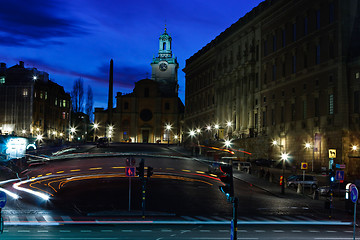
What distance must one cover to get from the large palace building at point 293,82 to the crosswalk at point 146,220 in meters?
27.2

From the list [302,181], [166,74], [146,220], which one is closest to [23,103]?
[166,74]

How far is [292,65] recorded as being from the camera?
70.2 m

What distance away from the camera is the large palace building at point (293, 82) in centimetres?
5644

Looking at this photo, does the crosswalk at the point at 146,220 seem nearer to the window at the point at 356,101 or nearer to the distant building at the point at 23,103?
the window at the point at 356,101

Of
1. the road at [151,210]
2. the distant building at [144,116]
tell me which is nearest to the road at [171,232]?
the road at [151,210]

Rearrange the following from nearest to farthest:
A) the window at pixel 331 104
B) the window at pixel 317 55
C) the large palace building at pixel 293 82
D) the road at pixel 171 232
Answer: the road at pixel 171 232 → the large palace building at pixel 293 82 → the window at pixel 331 104 → the window at pixel 317 55

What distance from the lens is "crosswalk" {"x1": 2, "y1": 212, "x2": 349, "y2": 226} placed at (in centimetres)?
2673

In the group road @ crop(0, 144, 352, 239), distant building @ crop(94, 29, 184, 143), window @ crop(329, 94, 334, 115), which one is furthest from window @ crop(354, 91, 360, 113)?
distant building @ crop(94, 29, 184, 143)

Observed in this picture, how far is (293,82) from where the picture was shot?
69.2 m

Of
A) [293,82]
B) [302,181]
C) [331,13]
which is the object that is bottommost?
[302,181]

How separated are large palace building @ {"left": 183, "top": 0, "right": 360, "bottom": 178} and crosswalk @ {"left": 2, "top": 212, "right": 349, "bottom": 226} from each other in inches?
1072

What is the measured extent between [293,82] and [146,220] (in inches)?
1805

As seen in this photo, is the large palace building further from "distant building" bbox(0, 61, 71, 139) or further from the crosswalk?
"distant building" bbox(0, 61, 71, 139)

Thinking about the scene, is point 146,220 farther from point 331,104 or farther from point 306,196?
point 331,104
